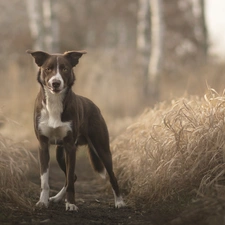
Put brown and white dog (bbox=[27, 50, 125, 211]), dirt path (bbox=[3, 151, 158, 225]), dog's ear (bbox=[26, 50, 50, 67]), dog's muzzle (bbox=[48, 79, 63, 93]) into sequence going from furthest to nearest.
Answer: dog's ear (bbox=[26, 50, 50, 67]) < brown and white dog (bbox=[27, 50, 125, 211]) < dog's muzzle (bbox=[48, 79, 63, 93]) < dirt path (bbox=[3, 151, 158, 225])

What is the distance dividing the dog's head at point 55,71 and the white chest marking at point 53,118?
12 centimetres

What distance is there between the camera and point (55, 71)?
15.6 feet

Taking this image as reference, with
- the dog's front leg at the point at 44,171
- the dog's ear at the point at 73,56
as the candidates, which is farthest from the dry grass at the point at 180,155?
the dog's ear at the point at 73,56

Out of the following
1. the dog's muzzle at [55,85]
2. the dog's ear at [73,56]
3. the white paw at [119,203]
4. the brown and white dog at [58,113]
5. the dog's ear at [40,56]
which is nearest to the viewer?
the dog's muzzle at [55,85]

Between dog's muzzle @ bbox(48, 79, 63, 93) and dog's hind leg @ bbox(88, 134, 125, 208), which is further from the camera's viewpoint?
dog's hind leg @ bbox(88, 134, 125, 208)

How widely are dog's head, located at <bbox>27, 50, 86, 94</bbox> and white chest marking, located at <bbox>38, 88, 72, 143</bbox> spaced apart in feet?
0.41

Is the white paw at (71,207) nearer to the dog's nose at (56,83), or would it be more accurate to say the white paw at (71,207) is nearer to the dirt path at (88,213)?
the dirt path at (88,213)

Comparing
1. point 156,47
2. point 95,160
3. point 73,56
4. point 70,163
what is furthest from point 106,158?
point 156,47

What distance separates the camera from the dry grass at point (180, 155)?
4.67 meters

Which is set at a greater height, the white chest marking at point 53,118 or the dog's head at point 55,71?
A: the dog's head at point 55,71

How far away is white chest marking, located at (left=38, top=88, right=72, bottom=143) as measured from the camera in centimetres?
491

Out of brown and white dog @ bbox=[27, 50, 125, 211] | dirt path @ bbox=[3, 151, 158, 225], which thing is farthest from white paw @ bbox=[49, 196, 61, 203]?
brown and white dog @ bbox=[27, 50, 125, 211]

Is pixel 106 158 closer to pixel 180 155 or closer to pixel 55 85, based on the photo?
pixel 180 155

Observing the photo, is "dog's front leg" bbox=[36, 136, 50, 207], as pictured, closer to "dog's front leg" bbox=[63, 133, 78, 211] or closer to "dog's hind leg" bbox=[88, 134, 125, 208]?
"dog's front leg" bbox=[63, 133, 78, 211]
